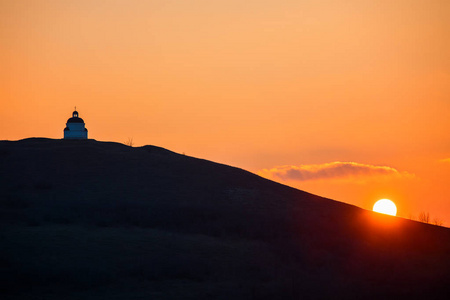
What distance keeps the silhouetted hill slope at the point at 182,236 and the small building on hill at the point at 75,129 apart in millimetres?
14277

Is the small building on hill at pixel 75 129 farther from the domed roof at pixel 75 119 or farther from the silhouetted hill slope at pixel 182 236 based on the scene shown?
the silhouetted hill slope at pixel 182 236

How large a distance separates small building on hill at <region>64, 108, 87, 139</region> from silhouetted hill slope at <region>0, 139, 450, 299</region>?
1428 cm

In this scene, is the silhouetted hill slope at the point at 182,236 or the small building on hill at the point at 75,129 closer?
the silhouetted hill slope at the point at 182,236

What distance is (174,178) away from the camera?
73.1 m

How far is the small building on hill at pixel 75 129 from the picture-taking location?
320 ft

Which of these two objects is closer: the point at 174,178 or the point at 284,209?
the point at 284,209

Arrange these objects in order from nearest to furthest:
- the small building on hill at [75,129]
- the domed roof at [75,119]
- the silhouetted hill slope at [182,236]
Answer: the silhouetted hill slope at [182,236] < the small building on hill at [75,129] < the domed roof at [75,119]

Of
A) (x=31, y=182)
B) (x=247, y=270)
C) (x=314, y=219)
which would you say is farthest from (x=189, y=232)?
(x=31, y=182)

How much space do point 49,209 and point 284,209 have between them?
22915 mm

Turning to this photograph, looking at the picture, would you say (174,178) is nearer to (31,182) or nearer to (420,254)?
(31,182)

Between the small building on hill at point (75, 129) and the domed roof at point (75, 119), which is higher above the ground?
the domed roof at point (75, 119)

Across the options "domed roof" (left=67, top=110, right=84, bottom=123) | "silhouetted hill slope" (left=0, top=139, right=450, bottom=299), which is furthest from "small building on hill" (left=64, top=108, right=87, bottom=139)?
"silhouetted hill slope" (left=0, top=139, right=450, bottom=299)

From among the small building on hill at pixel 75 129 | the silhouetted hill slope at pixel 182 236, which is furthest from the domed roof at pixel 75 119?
the silhouetted hill slope at pixel 182 236

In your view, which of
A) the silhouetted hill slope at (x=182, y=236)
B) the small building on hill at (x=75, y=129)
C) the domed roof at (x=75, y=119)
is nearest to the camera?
the silhouetted hill slope at (x=182, y=236)
